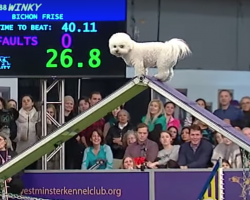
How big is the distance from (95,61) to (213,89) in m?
3.43

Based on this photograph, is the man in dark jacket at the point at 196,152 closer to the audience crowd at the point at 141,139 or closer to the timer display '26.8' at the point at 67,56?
the audience crowd at the point at 141,139

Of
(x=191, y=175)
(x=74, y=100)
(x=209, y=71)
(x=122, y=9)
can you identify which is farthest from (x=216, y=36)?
(x=191, y=175)

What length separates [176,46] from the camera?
16.8 feet

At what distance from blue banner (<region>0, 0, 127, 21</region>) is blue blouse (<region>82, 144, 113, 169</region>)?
4.33 ft

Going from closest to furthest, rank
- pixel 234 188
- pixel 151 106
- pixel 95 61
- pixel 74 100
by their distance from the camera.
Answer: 1. pixel 234 188
2. pixel 95 61
3. pixel 151 106
4. pixel 74 100

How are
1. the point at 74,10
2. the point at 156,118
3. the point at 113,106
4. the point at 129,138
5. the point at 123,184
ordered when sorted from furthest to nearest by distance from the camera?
the point at 156,118
the point at 129,138
the point at 74,10
the point at 123,184
the point at 113,106

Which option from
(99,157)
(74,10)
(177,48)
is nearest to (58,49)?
(74,10)

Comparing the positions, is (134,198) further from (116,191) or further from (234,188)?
(234,188)

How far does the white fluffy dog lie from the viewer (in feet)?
16.8

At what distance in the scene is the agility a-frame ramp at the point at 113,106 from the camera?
462 centimetres

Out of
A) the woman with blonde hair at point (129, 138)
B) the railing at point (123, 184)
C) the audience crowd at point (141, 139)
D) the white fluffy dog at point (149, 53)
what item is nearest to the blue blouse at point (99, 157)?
the audience crowd at point (141, 139)

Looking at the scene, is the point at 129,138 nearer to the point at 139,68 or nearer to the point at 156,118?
the point at 156,118
